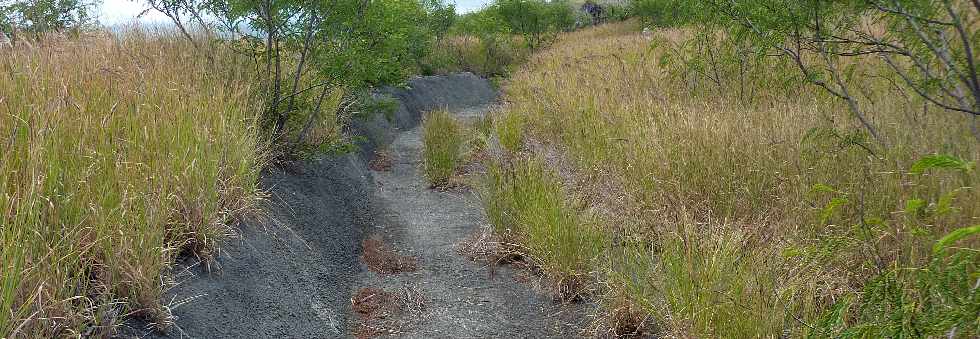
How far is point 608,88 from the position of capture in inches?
351

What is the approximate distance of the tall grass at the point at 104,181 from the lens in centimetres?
249

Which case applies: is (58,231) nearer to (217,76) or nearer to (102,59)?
(102,59)

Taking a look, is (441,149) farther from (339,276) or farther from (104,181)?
(104,181)

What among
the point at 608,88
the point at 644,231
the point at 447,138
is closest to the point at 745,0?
the point at 644,231

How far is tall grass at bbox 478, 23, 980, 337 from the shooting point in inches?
118

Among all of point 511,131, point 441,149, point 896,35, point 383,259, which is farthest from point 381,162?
point 896,35

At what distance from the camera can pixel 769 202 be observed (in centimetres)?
443

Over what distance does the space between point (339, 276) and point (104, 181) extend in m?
2.02

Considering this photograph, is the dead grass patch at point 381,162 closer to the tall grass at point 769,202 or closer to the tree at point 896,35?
the tall grass at point 769,202

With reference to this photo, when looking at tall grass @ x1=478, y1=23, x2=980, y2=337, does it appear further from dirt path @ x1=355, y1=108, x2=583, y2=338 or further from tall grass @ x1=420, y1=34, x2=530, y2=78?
tall grass @ x1=420, y1=34, x2=530, y2=78

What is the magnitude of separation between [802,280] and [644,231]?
139cm

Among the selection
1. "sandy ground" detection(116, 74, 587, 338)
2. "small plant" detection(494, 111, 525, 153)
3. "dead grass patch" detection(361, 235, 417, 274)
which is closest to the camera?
"sandy ground" detection(116, 74, 587, 338)

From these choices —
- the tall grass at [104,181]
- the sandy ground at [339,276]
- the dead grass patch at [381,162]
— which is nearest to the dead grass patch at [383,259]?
the sandy ground at [339,276]

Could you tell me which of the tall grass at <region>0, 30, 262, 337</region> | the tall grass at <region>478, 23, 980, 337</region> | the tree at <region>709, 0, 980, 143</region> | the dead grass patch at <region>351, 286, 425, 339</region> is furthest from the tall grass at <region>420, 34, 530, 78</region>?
the tree at <region>709, 0, 980, 143</region>
